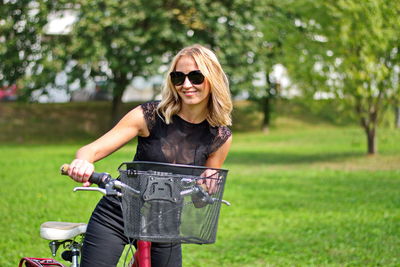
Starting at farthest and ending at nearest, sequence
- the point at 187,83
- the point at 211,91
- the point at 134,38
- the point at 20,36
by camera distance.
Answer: the point at 20,36 → the point at 134,38 → the point at 211,91 → the point at 187,83

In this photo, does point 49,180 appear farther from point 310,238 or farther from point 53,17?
point 53,17

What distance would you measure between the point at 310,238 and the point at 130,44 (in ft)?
69.7

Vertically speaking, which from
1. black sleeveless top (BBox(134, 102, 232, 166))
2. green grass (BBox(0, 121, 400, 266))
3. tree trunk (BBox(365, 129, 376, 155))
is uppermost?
black sleeveless top (BBox(134, 102, 232, 166))

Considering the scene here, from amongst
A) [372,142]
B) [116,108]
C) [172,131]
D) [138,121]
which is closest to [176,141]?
[172,131]

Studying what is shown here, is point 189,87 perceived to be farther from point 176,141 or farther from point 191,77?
point 176,141

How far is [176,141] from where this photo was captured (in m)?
3.58

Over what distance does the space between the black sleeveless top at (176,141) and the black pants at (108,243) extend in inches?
12.7

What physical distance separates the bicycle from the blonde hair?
25.8 inches

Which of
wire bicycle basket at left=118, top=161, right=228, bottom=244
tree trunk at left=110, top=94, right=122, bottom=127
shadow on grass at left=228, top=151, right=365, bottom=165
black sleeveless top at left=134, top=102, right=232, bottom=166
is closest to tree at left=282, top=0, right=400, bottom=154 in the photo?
shadow on grass at left=228, top=151, right=365, bottom=165

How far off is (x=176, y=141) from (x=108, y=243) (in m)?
0.63

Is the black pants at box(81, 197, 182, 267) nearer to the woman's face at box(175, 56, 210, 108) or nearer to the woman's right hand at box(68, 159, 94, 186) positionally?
the woman's right hand at box(68, 159, 94, 186)

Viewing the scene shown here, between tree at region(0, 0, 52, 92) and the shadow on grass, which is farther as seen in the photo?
tree at region(0, 0, 52, 92)

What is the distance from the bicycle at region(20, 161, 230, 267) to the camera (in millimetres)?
2943

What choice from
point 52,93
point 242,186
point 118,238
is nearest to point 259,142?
point 52,93
